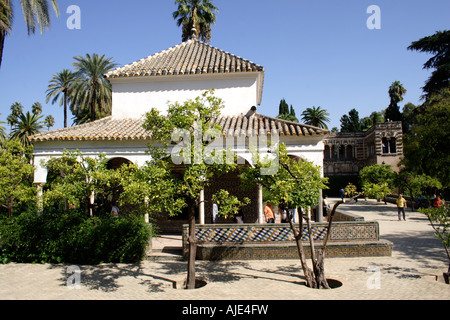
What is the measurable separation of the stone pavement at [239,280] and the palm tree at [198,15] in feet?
81.3

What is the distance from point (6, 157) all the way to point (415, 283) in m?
13.1

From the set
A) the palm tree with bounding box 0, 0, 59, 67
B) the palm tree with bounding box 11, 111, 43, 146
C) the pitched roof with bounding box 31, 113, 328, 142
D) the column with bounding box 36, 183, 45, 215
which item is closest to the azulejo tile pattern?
the pitched roof with bounding box 31, 113, 328, 142

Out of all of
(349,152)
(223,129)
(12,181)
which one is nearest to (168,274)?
(223,129)

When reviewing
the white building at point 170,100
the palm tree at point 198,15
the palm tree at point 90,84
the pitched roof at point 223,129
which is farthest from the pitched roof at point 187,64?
the palm tree at point 90,84

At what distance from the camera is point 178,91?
14.4 m

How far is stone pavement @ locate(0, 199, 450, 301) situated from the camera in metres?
6.45

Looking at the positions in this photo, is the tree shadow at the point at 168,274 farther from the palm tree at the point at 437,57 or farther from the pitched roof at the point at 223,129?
the palm tree at the point at 437,57

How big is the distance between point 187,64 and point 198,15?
1684 cm

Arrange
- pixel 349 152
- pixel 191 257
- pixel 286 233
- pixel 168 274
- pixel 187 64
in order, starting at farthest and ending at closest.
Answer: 1. pixel 349 152
2. pixel 187 64
3. pixel 286 233
4. pixel 168 274
5. pixel 191 257

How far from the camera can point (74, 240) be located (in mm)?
9266

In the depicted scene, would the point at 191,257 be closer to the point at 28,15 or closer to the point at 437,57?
the point at 28,15

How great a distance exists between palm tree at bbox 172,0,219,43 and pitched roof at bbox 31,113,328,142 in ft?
61.7

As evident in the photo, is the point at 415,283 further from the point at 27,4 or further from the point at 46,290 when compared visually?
the point at 27,4
